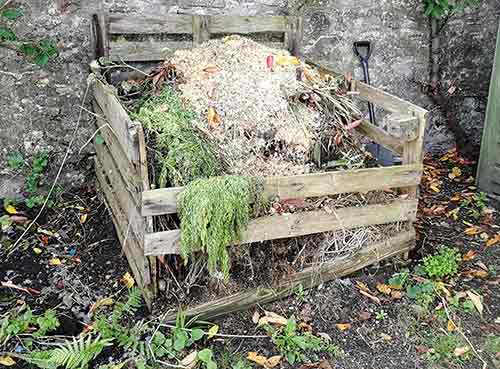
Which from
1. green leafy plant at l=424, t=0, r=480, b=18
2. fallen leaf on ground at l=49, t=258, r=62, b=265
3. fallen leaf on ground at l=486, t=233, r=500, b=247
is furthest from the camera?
green leafy plant at l=424, t=0, r=480, b=18

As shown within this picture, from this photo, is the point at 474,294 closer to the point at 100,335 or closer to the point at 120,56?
the point at 100,335

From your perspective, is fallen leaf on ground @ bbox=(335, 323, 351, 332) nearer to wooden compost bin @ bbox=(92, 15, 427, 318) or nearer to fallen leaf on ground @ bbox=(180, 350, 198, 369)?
wooden compost bin @ bbox=(92, 15, 427, 318)

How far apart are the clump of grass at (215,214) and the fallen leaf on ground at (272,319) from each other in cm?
40

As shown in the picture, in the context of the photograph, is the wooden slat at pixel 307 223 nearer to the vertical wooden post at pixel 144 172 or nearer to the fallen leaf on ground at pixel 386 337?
the vertical wooden post at pixel 144 172

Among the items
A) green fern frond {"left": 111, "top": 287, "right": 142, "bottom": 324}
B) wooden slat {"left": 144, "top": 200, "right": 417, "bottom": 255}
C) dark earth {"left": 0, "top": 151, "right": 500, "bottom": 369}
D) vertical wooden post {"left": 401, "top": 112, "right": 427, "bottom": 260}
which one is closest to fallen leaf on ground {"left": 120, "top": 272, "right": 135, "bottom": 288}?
dark earth {"left": 0, "top": 151, "right": 500, "bottom": 369}

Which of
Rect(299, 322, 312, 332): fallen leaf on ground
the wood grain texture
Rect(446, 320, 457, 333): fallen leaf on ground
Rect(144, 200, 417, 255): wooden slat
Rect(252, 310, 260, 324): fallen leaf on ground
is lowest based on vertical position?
Rect(446, 320, 457, 333): fallen leaf on ground

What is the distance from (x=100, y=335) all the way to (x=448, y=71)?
394cm

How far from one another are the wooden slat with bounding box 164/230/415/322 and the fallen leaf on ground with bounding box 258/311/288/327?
0.36ft

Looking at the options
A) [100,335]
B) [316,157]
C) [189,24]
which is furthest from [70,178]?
[316,157]

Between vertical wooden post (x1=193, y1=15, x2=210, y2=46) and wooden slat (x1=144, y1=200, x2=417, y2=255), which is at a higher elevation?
vertical wooden post (x1=193, y1=15, x2=210, y2=46)

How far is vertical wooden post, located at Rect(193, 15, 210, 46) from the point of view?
392 cm

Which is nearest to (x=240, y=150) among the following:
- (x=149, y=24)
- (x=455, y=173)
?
(x=149, y=24)

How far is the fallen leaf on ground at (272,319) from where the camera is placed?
3.00m

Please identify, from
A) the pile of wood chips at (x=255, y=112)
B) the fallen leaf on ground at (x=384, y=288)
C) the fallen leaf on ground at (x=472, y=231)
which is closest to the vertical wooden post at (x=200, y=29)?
the pile of wood chips at (x=255, y=112)
